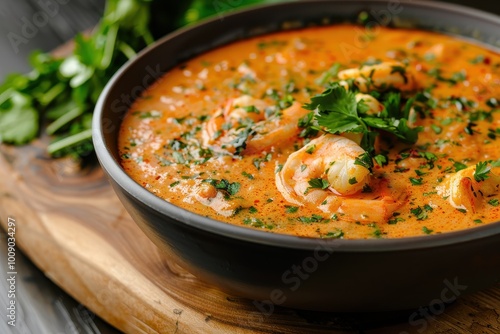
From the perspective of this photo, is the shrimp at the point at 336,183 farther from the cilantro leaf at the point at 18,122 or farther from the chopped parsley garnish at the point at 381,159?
the cilantro leaf at the point at 18,122

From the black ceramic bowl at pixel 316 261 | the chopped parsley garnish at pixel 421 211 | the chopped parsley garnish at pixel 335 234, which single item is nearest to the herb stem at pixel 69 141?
the black ceramic bowl at pixel 316 261

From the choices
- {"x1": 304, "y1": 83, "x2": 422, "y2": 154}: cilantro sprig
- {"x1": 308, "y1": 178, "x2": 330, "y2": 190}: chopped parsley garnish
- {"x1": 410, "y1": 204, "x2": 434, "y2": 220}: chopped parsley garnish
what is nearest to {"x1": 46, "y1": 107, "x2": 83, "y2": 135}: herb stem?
{"x1": 304, "y1": 83, "x2": 422, "y2": 154}: cilantro sprig

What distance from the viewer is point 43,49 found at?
16.3 feet

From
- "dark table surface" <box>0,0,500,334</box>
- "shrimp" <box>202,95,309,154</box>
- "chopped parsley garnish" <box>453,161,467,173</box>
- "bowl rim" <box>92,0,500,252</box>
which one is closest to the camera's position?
"bowl rim" <box>92,0,500,252</box>

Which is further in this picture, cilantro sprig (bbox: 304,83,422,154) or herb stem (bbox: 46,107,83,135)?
herb stem (bbox: 46,107,83,135)

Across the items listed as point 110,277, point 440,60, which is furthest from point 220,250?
point 440,60

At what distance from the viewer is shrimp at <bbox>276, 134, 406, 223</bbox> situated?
7.95ft

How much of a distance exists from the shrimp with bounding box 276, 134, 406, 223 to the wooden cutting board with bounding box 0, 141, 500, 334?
45 cm

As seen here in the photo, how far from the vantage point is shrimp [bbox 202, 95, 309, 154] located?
9.20ft

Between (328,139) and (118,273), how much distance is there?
1123mm

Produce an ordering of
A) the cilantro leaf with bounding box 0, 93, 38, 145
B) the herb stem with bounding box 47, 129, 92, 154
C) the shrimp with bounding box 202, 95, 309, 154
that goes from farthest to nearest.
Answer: the cilantro leaf with bounding box 0, 93, 38, 145 < the herb stem with bounding box 47, 129, 92, 154 < the shrimp with bounding box 202, 95, 309, 154

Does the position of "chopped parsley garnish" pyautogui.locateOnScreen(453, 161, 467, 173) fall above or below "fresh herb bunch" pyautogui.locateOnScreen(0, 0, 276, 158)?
below

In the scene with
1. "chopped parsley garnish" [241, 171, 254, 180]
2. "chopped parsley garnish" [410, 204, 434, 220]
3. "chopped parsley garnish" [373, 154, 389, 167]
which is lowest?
"chopped parsley garnish" [410, 204, 434, 220]

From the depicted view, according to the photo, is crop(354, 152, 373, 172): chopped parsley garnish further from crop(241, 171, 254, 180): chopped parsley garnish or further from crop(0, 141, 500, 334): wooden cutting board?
crop(0, 141, 500, 334): wooden cutting board
